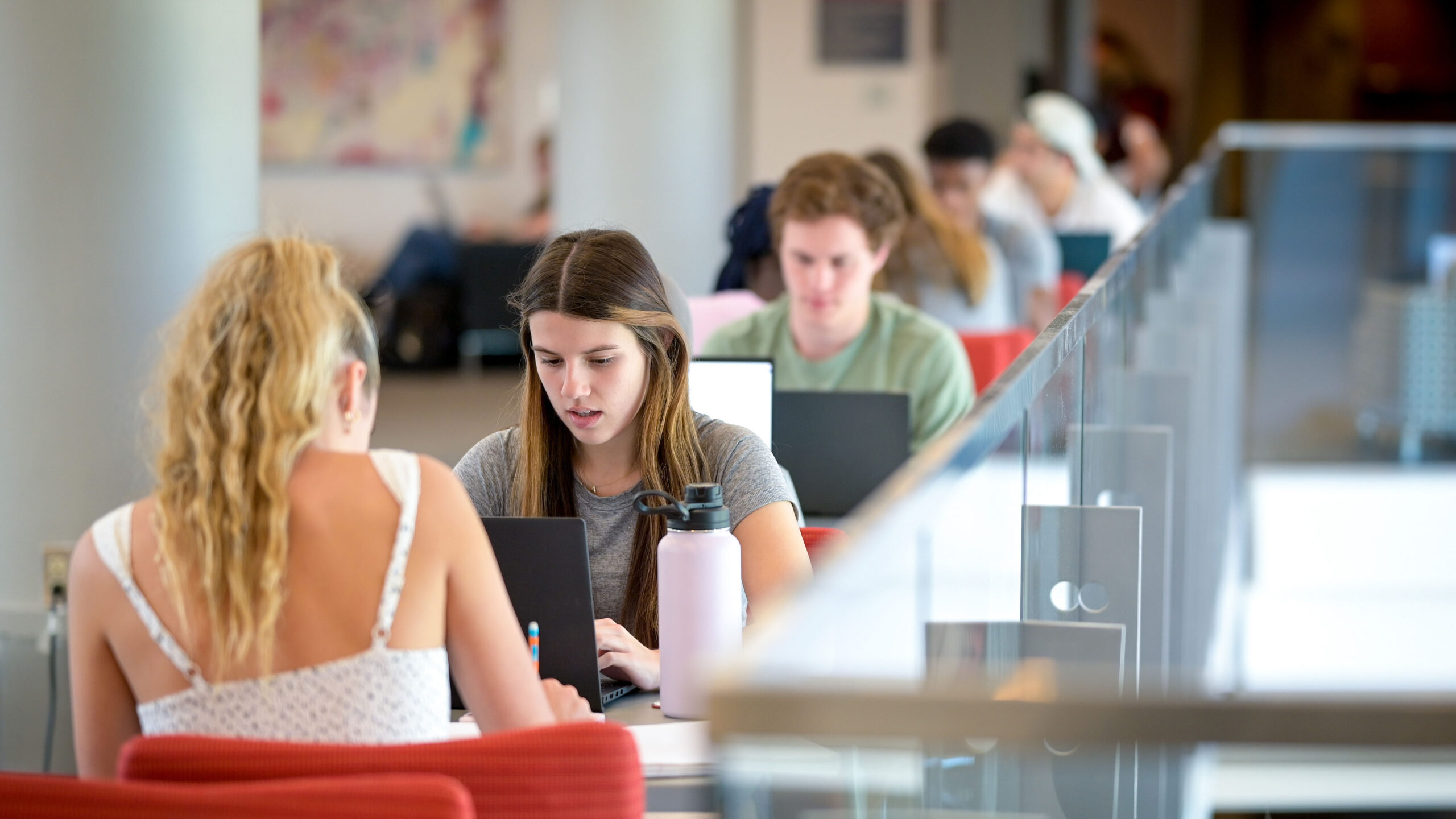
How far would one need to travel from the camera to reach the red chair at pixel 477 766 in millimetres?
1231

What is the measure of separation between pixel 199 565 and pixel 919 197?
3.40m

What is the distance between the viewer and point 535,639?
1.81 m

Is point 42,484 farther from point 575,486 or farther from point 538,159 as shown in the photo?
point 538,159

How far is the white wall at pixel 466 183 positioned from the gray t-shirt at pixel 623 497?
8.56 meters

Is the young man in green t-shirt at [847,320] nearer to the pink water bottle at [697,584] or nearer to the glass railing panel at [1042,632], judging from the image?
the glass railing panel at [1042,632]

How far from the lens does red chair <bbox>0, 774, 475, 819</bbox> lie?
114 cm

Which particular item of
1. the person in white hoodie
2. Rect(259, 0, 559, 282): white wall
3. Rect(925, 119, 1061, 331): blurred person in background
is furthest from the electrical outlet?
Rect(259, 0, 559, 282): white wall

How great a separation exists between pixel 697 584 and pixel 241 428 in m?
0.52

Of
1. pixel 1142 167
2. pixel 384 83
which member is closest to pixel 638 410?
pixel 1142 167

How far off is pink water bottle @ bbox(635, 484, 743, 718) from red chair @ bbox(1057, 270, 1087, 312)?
3823 millimetres

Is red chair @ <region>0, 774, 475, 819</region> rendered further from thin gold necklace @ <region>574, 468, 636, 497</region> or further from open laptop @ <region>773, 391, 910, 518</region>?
open laptop @ <region>773, 391, 910, 518</region>

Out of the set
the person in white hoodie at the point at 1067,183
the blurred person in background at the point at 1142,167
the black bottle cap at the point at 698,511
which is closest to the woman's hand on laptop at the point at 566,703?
the black bottle cap at the point at 698,511

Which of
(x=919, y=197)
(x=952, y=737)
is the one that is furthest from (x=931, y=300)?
(x=952, y=737)

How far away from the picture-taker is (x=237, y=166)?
10.5ft
